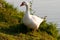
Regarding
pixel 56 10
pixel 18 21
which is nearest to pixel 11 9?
pixel 18 21

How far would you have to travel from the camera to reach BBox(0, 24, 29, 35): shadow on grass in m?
9.13

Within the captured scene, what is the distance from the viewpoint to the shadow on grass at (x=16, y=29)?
9.13m

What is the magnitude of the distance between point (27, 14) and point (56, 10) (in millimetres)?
6544

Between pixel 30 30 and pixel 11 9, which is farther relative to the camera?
pixel 11 9

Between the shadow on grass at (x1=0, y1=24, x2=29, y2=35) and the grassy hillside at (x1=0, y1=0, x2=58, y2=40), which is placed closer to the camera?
the grassy hillside at (x1=0, y1=0, x2=58, y2=40)

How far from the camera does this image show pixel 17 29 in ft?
30.8

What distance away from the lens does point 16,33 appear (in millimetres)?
9039

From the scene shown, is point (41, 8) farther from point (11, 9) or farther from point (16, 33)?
point (16, 33)

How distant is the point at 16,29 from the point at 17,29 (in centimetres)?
3

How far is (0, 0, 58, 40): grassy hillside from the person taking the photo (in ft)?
28.8

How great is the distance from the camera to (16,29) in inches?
370

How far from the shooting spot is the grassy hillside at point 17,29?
8.79 metres

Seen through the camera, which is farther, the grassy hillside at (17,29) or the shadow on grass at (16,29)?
the shadow on grass at (16,29)

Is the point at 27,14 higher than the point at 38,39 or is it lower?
higher
